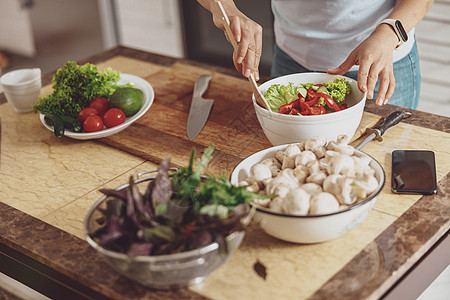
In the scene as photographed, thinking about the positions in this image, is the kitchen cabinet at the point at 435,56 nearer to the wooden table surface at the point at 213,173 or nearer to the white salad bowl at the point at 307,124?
the wooden table surface at the point at 213,173

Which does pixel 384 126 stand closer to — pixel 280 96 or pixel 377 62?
pixel 377 62

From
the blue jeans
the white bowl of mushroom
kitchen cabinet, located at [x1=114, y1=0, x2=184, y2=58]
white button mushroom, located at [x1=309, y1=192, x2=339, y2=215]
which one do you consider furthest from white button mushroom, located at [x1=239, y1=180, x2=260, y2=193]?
kitchen cabinet, located at [x1=114, y1=0, x2=184, y2=58]

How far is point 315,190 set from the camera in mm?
951

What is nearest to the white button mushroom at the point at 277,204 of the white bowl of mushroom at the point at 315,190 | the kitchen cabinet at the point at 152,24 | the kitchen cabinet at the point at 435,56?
the white bowl of mushroom at the point at 315,190

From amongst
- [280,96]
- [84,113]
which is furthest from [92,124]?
[280,96]

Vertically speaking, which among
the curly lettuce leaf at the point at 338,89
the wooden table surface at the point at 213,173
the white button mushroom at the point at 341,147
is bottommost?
the wooden table surface at the point at 213,173

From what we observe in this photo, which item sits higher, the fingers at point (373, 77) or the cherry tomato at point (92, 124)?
the fingers at point (373, 77)

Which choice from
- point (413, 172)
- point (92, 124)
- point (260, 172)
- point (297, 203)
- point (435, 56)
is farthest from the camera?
point (435, 56)

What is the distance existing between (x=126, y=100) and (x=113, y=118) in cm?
7

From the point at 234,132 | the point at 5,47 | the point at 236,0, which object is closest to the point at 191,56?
the point at 236,0

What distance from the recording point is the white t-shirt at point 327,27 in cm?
160

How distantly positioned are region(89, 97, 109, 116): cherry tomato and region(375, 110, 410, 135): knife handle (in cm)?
75

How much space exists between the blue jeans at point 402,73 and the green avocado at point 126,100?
565 millimetres

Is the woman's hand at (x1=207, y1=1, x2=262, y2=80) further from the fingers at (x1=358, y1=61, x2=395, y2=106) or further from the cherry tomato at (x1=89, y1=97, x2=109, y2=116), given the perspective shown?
the cherry tomato at (x1=89, y1=97, x2=109, y2=116)
